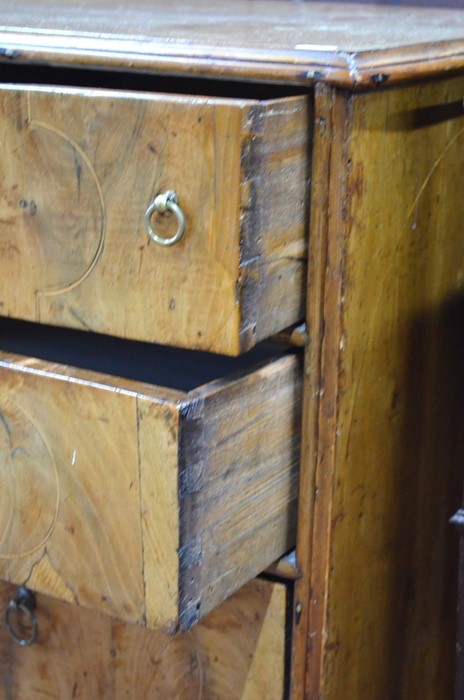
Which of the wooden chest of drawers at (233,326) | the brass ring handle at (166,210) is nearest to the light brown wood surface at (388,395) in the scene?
the wooden chest of drawers at (233,326)

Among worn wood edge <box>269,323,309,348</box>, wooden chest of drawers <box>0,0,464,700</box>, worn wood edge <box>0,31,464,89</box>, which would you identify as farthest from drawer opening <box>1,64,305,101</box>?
worn wood edge <box>269,323,309,348</box>

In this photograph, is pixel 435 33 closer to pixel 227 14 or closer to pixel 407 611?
pixel 227 14

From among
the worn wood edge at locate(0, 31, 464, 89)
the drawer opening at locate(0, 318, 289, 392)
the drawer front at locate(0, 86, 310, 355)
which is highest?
the worn wood edge at locate(0, 31, 464, 89)

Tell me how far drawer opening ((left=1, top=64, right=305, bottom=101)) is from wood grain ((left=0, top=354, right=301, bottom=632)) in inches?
11.5

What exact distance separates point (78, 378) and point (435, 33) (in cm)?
45

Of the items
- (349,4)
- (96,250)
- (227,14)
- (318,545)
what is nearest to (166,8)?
(227,14)

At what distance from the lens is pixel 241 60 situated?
0.74 meters

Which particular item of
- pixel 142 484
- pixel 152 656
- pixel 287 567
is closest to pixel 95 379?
pixel 142 484

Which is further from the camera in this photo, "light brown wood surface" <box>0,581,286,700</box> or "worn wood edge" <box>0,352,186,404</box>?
"light brown wood surface" <box>0,581,286,700</box>

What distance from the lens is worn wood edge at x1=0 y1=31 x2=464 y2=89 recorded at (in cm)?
73

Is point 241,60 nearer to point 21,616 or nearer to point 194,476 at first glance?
point 194,476

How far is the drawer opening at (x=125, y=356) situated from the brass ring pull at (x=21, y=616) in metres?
0.23

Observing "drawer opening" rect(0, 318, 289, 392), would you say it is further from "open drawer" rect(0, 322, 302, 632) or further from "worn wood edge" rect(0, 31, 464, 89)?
"worn wood edge" rect(0, 31, 464, 89)

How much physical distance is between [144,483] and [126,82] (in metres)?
0.44
